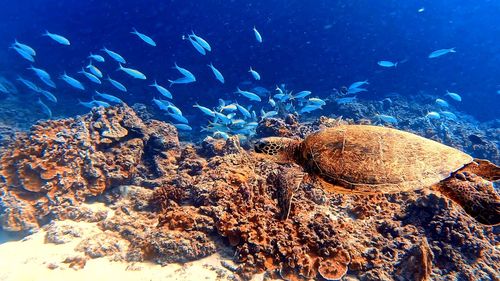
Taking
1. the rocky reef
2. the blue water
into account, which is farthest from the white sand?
the blue water

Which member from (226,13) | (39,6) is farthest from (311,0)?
(39,6)

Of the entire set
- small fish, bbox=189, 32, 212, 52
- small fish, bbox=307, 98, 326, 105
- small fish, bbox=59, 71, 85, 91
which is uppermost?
small fish, bbox=189, 32, 212, 52

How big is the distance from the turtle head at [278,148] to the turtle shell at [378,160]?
0.96 feet

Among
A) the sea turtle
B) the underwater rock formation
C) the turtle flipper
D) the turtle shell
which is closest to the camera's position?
the sea turtle

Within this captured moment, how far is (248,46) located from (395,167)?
132 ft

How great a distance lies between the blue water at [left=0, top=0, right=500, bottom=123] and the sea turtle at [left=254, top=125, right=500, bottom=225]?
66.7ft

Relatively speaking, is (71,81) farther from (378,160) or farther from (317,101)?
(378,160)

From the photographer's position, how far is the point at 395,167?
3023mm

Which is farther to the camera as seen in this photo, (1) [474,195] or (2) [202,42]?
(2) [202,42]

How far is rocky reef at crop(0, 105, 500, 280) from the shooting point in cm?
332

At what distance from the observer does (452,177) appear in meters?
2.91

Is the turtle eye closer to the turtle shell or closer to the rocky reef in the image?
the rocky reef

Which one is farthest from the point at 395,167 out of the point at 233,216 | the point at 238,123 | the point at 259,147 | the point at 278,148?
the point at 238,123

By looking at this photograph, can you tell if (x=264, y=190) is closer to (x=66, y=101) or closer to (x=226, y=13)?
(x=66, y=101)
